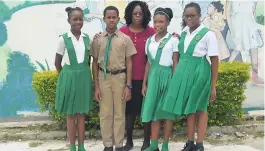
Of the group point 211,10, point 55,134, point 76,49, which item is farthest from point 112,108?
point 211,10

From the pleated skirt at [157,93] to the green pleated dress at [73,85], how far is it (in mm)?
634

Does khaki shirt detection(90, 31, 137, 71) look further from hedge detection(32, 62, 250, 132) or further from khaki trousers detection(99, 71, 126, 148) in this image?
hedge detection(32, 62, 250, 132)

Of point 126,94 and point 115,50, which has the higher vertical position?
point 115,50

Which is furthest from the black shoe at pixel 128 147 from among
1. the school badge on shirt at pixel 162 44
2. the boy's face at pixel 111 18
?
the boy's face at pixel 111 18

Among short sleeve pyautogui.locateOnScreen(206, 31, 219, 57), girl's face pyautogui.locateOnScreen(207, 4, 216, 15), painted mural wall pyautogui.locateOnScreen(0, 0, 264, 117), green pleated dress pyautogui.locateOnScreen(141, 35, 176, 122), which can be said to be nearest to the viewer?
short sleeve pyautogui.locateOnScreen(206, 31, 219, 57)

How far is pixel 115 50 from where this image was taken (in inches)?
158

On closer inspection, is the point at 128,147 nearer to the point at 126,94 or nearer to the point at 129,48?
the point at 126,94

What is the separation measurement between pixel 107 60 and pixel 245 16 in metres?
2.89

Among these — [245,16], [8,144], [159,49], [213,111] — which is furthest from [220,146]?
[8,144]

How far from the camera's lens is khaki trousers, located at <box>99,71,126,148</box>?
405cm

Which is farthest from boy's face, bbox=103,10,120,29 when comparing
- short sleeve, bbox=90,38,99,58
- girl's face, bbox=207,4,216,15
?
girl's face, bbox=207,4,216,15

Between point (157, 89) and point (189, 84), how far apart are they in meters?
0.35

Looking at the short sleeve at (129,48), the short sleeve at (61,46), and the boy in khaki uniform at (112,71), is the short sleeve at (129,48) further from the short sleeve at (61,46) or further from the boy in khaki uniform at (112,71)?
the short sleeve at (61,46)

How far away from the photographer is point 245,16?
19.4 feet
